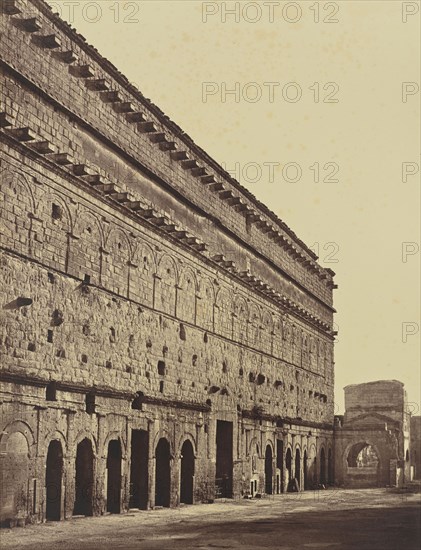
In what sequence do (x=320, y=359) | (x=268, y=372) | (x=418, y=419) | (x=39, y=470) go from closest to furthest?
Result: (x=39, y=470), (x=268, y=372), (x=320, y=359), (x=418, y=419)

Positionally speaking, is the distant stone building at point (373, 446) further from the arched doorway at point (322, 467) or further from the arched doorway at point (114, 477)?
the arched doorway at point (114, 477)

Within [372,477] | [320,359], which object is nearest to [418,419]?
[372,477]

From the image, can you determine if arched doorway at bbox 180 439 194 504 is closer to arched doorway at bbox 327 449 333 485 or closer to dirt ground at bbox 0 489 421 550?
dirt ground at bbox 0 489 421 550

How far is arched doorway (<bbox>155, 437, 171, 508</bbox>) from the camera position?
23500mm

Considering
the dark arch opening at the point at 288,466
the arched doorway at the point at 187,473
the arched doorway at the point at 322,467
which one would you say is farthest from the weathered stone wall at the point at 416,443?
the arched doorway at the point at 187,473

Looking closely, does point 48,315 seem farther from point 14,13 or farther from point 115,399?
point 14,13

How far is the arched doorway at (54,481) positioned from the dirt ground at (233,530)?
50cm

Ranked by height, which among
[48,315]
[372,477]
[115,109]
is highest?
[115,109]

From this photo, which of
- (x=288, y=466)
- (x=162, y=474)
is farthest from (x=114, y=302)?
(x=288, y=466)

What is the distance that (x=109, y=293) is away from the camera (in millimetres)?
20766

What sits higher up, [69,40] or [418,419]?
[69,40]

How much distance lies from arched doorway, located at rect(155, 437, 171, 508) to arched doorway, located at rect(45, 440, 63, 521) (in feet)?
18.1

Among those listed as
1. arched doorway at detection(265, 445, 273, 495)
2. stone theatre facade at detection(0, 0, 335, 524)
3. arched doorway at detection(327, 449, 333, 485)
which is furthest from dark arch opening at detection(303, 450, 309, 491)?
stone theatre facade at detection(0, 0, 335, 524)

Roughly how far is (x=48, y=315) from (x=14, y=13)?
250 inches
